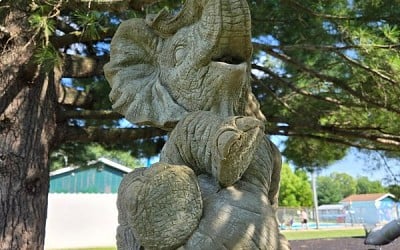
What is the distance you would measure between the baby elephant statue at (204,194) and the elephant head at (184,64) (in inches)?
3.7

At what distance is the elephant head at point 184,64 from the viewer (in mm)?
1197

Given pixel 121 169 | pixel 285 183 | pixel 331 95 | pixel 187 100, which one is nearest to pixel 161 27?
pixel 187 100

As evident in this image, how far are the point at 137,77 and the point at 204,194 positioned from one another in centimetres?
47

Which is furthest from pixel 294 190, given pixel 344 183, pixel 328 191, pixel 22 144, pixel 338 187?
pixel 22 144

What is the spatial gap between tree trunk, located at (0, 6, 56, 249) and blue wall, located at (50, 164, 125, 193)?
399 inches

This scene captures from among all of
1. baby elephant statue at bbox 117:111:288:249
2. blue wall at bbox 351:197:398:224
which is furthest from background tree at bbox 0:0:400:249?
blue wall at bbox 351:197:398:224

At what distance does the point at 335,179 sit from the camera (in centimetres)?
5088

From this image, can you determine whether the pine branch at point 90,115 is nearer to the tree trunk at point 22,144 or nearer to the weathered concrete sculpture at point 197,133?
the tree trunk at point 22,144

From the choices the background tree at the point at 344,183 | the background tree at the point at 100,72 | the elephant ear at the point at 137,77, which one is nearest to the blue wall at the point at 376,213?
the background tree at the point at 100,72

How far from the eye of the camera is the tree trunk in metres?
3.12

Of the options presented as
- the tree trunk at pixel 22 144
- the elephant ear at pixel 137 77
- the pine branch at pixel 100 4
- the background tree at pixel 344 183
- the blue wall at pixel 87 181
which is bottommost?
the background tree at pixel 344 183

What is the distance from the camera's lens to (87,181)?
1385 cm

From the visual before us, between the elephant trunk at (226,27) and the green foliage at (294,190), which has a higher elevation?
the elephant trunk at (226,27)

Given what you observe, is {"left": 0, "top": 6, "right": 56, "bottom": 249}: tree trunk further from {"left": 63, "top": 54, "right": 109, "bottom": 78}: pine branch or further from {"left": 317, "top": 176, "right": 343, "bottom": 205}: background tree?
{"left": 317, "top": 176, "right": 343, "bottom": 205}: background tree
